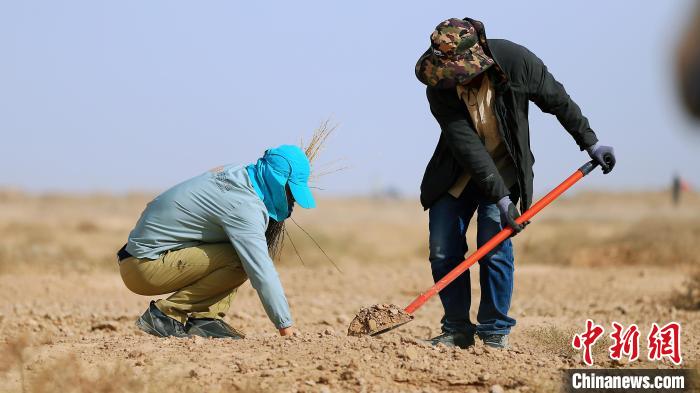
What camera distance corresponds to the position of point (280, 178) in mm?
5270

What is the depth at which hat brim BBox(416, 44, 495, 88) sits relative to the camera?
5023mm

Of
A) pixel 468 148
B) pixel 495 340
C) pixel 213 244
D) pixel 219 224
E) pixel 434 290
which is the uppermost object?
pixel 468 148

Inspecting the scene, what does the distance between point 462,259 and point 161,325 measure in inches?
66.2

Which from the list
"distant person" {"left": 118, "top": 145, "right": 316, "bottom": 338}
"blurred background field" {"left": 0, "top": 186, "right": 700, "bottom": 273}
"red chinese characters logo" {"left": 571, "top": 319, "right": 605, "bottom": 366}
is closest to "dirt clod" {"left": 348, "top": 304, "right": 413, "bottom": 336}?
"distant person" {"left": 118, "top": 145, "right": 316, "bottom": 338}

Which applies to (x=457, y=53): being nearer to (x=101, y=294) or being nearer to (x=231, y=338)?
(x=231, y=338)

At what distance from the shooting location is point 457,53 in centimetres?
506

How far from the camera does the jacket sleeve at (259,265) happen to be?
5164 mm

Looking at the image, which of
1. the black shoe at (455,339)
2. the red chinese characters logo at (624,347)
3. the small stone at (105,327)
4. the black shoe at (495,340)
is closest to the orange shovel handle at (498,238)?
the black shoe at (455,339)

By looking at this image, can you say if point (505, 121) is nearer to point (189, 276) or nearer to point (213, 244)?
point (213, 244)

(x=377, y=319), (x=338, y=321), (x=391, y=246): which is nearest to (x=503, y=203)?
(x=377, y=319)

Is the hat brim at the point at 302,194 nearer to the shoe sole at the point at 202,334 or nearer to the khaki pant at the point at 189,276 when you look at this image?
the khaki pant at the point at 189,276

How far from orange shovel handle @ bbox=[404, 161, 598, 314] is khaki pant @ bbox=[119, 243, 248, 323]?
3.29ft

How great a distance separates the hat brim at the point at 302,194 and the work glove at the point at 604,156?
1473 mm

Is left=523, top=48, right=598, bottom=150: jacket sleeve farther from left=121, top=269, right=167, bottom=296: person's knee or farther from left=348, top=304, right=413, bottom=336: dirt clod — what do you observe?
left=121, top=269, right=167, bottom=296: person's knee
